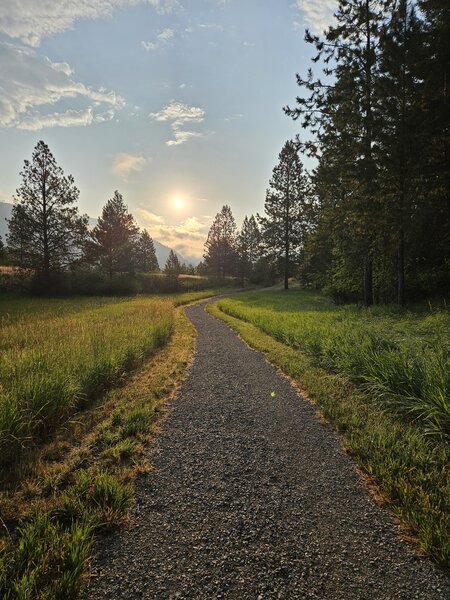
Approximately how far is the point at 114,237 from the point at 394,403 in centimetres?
4612

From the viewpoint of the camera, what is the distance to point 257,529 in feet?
9.34

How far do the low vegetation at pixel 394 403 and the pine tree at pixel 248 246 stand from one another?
60.6 meters

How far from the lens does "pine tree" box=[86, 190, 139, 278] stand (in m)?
44.6

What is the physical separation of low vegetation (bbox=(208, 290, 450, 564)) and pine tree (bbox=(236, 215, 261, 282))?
199ft

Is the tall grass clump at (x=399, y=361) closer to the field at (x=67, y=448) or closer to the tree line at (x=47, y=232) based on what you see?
the field at (x=67, y=448)

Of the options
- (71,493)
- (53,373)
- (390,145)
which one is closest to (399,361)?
(71,493)

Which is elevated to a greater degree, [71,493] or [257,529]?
[71,493]

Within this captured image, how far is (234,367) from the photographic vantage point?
8703 millimetres

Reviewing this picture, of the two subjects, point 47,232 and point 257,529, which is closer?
point 257,529

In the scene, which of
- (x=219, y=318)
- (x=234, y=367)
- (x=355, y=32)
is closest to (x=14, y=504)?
(x=234, y=367)

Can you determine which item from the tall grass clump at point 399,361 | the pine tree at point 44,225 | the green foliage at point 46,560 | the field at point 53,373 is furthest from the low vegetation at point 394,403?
the pine tree at point 44,225

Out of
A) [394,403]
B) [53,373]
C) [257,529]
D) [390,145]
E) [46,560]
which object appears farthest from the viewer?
[390,145]

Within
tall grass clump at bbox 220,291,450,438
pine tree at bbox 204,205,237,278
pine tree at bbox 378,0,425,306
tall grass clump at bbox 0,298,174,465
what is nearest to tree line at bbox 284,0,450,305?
pine tree at bbox 378,0,425,306

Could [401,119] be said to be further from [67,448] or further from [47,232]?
A: [47,232]
